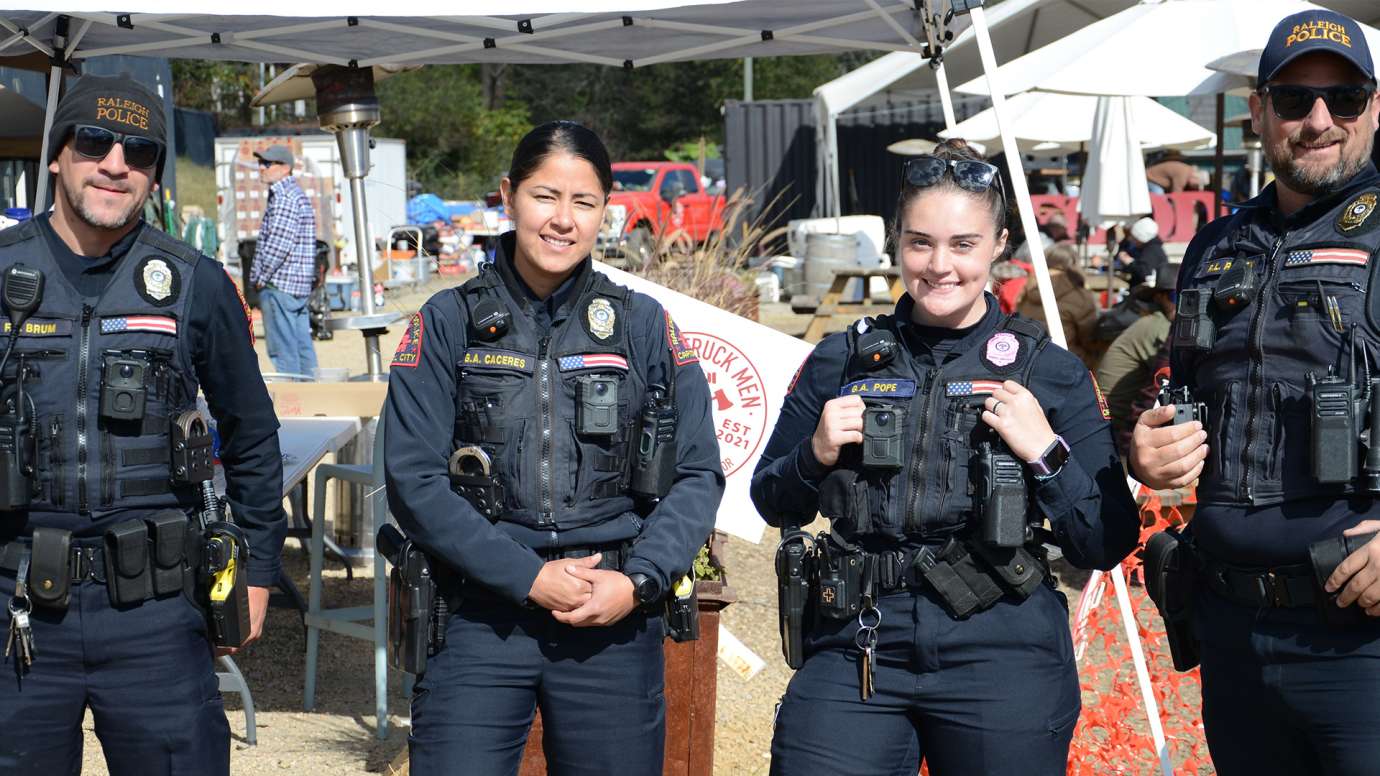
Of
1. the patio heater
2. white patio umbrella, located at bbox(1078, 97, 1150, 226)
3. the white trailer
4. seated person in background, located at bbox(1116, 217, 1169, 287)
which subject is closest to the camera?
the patio heater

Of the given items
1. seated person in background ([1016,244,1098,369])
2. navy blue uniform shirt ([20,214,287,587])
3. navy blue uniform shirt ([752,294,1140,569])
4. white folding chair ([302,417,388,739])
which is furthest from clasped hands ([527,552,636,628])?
seated person in background ([1016,244,1098,369])

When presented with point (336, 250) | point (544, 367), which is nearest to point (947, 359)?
point (544, 367)

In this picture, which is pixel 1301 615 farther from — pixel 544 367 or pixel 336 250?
pixel 336 250

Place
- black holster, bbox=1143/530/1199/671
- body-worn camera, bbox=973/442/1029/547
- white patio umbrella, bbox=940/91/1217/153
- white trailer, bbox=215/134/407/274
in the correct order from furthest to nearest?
white trailer, bbox=215/134/407/274 < white patio umbrella, bbox=940/91/1217/153 < black holster, bbox=1143/530/1199/671 < body-worn camera, bbox=973/442/1029/547

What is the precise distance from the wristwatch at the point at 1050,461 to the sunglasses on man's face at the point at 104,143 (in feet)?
6.68

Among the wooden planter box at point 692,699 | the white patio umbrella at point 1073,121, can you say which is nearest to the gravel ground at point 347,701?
the wooden planter box at point 692,699

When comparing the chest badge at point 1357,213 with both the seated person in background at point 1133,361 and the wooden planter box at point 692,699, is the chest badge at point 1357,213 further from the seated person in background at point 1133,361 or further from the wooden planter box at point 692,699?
the seated person in background at point 1133,361

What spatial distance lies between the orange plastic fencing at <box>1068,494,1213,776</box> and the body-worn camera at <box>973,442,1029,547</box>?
112 centimetres

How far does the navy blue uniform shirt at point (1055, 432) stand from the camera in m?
2.83

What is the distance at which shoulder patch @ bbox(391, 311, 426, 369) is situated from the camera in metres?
3.11

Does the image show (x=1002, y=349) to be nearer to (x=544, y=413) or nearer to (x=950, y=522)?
(x=950, y=522)

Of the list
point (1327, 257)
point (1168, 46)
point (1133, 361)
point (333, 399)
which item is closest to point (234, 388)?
point (1327, 257)

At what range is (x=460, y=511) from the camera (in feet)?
9.76

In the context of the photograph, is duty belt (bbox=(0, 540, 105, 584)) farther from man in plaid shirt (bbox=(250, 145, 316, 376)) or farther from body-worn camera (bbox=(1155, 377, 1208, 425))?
man in plaid shirt (bbox=(250, 145, 316, 376))
